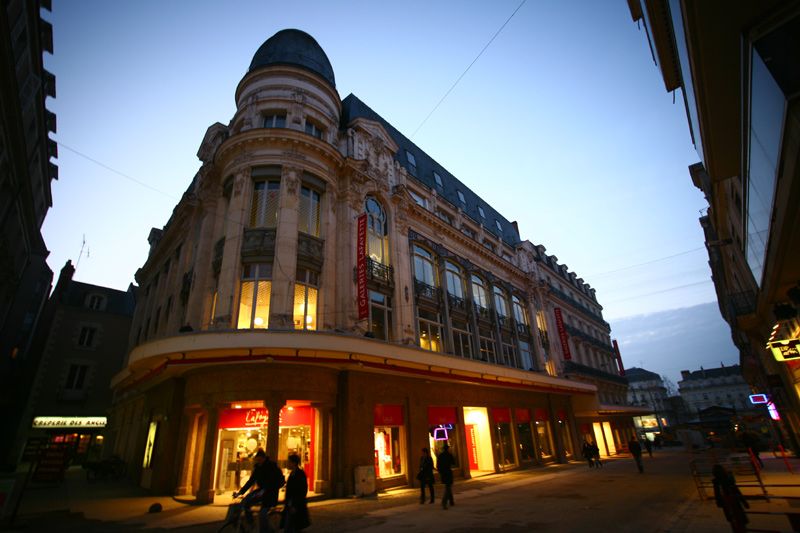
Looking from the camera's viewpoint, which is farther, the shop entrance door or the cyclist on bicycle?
the shop entrance door

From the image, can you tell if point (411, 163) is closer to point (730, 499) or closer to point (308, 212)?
point (308, 212)

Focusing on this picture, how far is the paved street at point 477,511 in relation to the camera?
7550 millimetres

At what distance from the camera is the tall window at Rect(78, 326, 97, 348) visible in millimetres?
30484

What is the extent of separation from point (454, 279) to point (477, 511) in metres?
14.7

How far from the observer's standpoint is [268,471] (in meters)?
6.89

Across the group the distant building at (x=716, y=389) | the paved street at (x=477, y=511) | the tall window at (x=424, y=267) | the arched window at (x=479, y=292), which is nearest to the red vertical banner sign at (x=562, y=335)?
the arched window at (x=479, y=292)

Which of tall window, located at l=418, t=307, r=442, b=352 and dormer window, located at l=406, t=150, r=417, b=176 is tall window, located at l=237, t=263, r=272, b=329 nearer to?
tall window, located at l=418, t=307, r=442, b=352

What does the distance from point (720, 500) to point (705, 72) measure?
301 inches

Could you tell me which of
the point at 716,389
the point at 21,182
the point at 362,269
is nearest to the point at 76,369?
the point at 21,182

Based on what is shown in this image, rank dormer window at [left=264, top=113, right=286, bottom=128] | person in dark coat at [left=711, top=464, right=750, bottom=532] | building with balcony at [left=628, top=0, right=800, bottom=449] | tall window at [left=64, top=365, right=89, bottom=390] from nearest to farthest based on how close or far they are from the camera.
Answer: building with balcony at [left=628, top=0, right=800, bottom=449] < person in dark coat at [left=711, top=464, right=750, bottom=532] < dormer window at [left=264, top=113, right=286, bottom=128] < tall window at [left=64, top=365, right=89, bottom=390]

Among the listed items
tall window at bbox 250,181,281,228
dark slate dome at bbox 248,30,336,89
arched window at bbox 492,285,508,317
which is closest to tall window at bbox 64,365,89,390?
tall window at bbox 250,181,281,228

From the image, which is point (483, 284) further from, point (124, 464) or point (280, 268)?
point (124, 464)

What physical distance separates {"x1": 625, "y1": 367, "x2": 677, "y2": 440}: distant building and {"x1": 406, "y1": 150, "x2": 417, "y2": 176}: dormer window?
225ft

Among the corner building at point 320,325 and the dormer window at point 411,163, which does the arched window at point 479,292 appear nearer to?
the corner building at point 320,325
